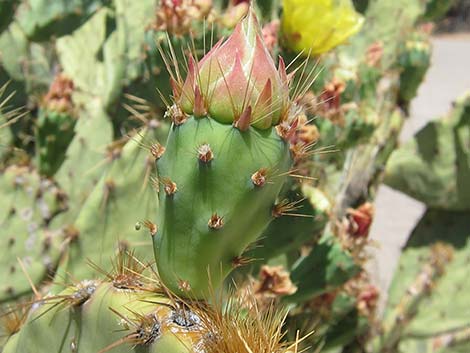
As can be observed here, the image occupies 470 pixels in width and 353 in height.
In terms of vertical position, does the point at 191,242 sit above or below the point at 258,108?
below

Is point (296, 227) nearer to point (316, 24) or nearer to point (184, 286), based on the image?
point (316, 24)

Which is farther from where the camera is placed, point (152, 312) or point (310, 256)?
point (310, 256)

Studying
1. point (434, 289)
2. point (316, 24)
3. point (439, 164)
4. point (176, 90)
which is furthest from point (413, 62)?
point (176, 90)

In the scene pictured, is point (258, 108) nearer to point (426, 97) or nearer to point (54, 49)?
point (54, 49)

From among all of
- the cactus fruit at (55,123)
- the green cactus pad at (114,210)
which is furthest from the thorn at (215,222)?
the cactus fruit at (55,123)

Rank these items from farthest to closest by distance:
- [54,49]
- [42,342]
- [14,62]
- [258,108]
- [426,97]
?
[426,97] → [54,49] → [14,62] → [42,342] → [258,108]

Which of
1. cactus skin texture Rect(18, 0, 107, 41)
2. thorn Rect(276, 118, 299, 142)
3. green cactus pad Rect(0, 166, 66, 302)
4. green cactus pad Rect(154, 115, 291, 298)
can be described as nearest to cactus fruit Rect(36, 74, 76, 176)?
green cactus pad Rect(0, 166, 66, 302)

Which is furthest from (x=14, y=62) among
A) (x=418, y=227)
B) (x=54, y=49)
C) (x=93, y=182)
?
(x=418, y=227)

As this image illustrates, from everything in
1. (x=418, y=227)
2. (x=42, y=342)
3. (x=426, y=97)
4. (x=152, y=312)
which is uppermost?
(x=152, y=312)
